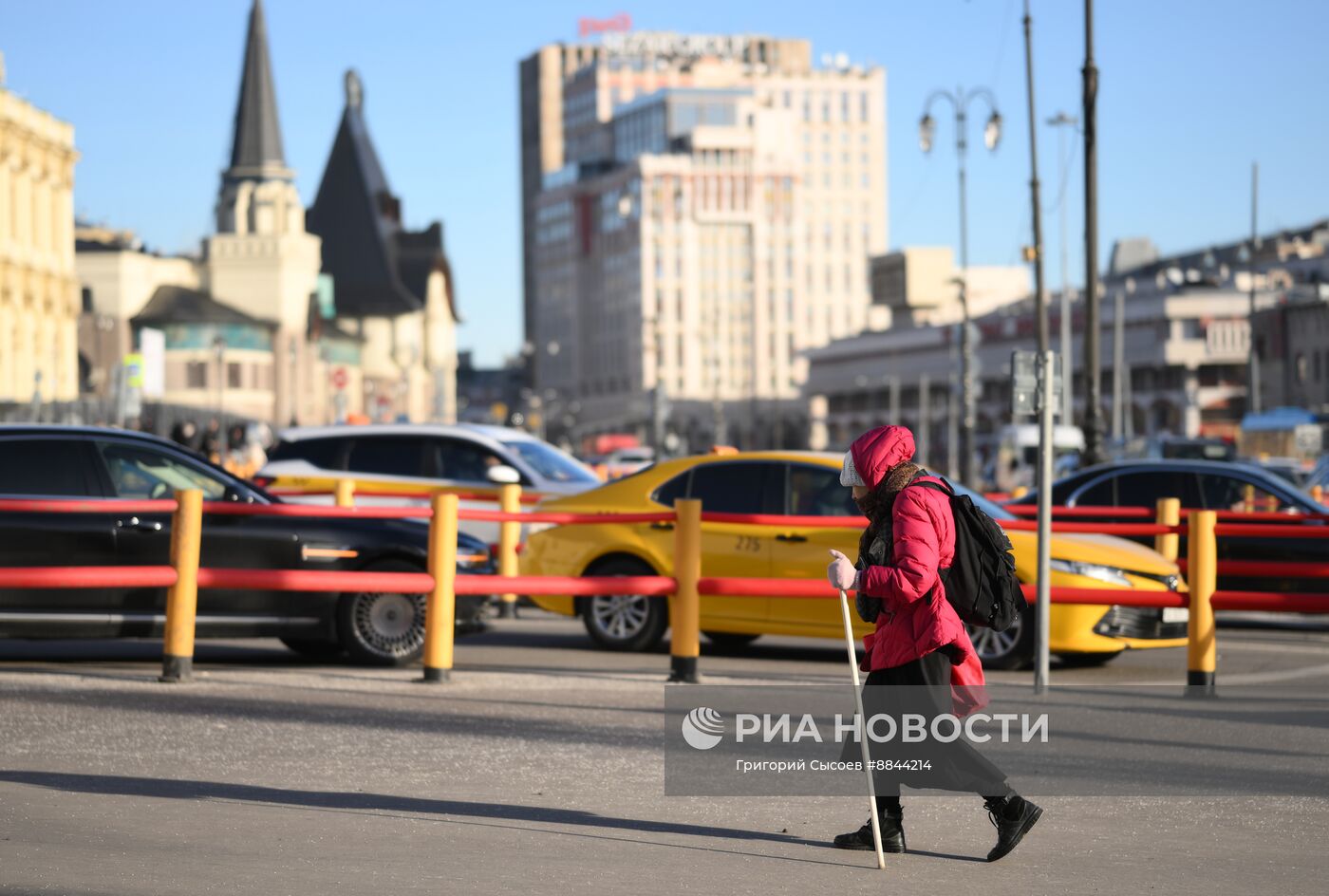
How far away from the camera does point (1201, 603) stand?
12.9 meters

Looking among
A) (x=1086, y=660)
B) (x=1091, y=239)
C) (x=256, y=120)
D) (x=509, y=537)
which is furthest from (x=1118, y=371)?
(x=256, y=120)

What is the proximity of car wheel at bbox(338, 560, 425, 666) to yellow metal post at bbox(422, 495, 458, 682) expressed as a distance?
1.14 meters

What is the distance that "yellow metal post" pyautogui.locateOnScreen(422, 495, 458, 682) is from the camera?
12.5 metres

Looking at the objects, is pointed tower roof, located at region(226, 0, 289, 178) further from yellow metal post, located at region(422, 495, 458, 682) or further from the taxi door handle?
yellow metal post, located at region(422, 495, 458, 682)

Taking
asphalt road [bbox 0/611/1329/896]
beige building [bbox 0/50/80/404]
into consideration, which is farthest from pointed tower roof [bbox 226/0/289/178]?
asphalt road [bbox 0/611/1329/896]

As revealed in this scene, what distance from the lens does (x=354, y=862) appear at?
7.23 metres

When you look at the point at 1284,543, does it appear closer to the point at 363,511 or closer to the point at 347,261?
the point at 363,511

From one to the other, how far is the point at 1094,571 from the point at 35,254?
81736 millimetres

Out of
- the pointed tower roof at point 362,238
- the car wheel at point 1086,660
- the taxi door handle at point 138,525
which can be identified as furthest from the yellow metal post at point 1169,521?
the pointed tower roof at point 362,238

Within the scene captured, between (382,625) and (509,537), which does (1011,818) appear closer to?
(382,625)

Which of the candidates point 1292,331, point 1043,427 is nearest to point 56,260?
point 1292,331

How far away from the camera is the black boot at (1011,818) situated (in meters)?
7.20

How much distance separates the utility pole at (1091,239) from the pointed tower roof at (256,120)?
12450cm

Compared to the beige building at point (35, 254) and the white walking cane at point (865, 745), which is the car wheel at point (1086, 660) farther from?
the beige building at point (35, 254)
